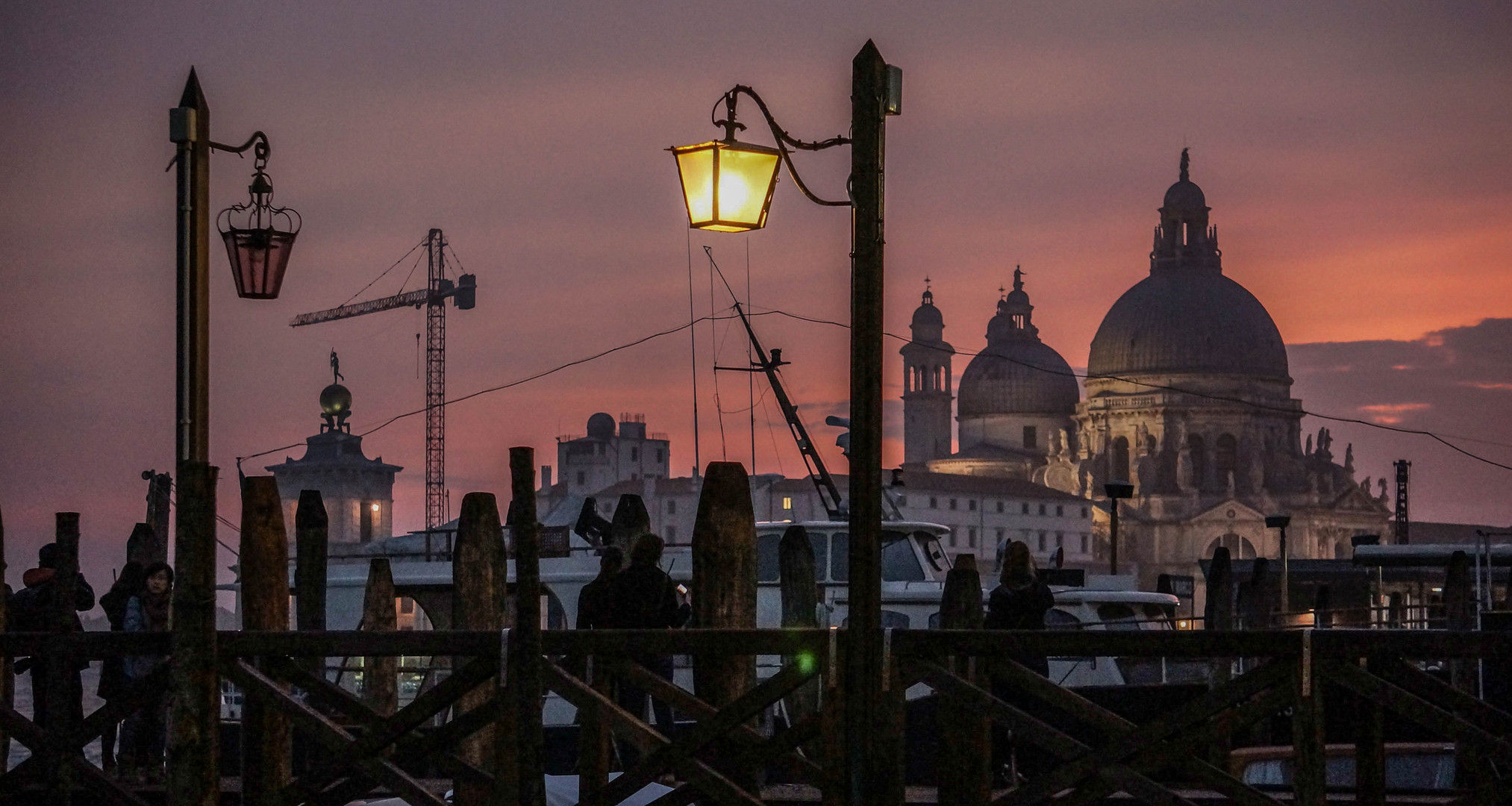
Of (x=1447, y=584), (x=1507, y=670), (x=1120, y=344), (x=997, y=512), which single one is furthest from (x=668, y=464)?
(x=1507, y=670)

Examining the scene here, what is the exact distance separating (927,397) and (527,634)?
Answer: 13986cm

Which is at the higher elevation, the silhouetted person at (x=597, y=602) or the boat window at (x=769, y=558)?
the silhouetted person at (x=597, y=602)

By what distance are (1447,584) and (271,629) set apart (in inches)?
472

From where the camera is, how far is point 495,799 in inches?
400

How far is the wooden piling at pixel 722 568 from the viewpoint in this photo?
11773mm

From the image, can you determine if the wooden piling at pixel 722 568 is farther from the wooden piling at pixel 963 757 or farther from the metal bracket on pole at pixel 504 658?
the metal bracket on pole at pixel 504 658

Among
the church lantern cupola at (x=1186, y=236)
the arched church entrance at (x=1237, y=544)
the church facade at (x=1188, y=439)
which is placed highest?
the church lantern cupola at (x=1186, y=236)

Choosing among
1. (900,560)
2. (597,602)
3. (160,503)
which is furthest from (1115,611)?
(160,503)

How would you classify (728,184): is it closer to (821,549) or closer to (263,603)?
(263,603)

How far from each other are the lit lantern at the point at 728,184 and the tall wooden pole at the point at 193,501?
2802mm

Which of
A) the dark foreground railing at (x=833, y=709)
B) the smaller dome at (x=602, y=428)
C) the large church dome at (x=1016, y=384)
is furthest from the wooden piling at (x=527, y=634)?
the large church dome at (x=1016, y=384)

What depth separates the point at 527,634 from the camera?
9680 mm

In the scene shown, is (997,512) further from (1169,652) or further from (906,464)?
(1169,652)

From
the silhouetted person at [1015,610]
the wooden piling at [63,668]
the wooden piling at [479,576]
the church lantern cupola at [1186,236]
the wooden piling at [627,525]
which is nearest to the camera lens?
the wooden piling at [63,668]
